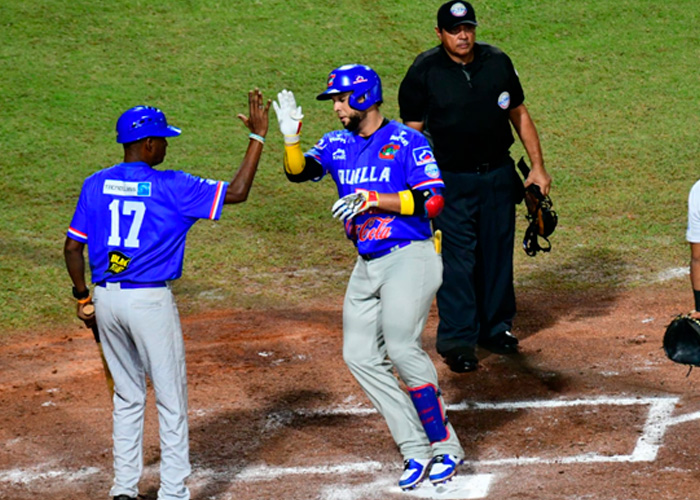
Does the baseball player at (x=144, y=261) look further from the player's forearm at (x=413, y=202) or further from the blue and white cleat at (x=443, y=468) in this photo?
the blue and white cleat at (x=443, y=468)

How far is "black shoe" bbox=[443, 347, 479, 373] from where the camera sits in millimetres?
7121

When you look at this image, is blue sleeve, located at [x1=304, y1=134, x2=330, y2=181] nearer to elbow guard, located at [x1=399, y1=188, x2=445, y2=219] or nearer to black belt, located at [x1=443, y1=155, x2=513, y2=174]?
elbow guard, located at [x1=399, y1=188, x2=445, y2=219]

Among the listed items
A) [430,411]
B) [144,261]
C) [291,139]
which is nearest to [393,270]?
[430,411]

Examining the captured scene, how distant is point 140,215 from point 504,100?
9.58 feet

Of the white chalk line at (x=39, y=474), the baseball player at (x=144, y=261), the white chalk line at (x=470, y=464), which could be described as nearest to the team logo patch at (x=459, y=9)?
the baseball player at (x=144, y=261)

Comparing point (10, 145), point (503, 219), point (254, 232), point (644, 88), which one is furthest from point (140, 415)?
point (644, 88)

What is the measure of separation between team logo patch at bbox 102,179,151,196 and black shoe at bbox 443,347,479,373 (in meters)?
2.64

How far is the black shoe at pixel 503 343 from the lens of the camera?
7.63 metres

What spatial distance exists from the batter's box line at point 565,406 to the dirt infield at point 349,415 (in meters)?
0.01

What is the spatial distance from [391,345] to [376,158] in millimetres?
955

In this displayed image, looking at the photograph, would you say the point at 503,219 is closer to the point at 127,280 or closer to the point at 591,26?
the point at 127,280

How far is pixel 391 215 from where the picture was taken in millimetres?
5715

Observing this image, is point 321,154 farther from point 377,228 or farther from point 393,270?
point 393,270

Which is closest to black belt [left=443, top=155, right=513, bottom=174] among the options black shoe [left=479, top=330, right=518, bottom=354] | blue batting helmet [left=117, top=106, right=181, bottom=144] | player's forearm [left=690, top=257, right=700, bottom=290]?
black shoe [left=479, top=330, right=518, bottom=354]
